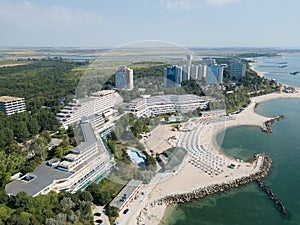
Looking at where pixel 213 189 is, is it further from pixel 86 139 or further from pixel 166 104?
pixel 166 104

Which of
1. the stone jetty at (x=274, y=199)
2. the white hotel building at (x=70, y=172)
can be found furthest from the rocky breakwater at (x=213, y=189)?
the white hotel building at (x=70, y=172)

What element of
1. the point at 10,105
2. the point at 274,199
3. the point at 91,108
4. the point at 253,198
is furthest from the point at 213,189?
the point at 10,105

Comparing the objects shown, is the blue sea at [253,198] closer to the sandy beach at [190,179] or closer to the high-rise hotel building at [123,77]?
the sandy beach at [190,179]

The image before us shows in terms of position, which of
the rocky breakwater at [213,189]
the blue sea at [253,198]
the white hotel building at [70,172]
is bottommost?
the blue sea at [253,198]

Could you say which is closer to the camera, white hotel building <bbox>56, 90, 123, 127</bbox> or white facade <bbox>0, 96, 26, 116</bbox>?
white hotel building <bbox>56, 90, 123, 127</bbox>

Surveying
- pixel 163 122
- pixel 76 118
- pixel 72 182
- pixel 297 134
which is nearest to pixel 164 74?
pixel 163 122

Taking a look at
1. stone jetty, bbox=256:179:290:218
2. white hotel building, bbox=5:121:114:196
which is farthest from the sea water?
white hotel building, bbox=5:121:114:196

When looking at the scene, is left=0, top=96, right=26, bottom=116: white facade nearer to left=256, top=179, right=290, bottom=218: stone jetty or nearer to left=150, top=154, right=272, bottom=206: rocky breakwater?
left=150, top=154, right=272, bottom=206: rocky breakwater
